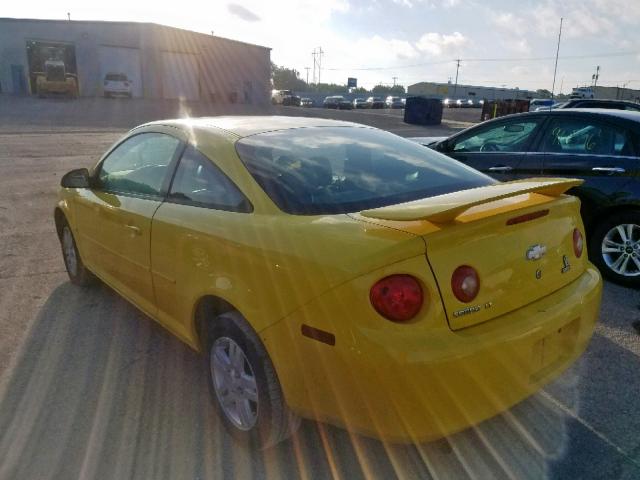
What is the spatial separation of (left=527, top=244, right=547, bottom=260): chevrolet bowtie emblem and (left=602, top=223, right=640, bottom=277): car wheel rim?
2.72 metres

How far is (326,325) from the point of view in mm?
1927

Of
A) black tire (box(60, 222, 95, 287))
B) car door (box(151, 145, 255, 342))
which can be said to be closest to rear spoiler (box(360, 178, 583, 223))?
car door (box(151, 145, 255, 342))

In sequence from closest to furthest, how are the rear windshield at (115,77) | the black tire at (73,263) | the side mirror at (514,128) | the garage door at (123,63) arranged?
the black tire at (73,263)
the side mirror at (514,128)
the rear windshield at (115,77)
the garage door at (123,63)

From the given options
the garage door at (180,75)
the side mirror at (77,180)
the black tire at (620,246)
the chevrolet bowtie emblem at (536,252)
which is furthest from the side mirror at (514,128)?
the garage door at (180,75)

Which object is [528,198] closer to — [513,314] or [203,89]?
[513,314]

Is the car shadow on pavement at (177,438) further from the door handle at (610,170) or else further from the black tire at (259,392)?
the door handle at (610,170)

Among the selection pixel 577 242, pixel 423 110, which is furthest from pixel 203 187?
pixel 423 110

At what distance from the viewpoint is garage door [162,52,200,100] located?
142 ft

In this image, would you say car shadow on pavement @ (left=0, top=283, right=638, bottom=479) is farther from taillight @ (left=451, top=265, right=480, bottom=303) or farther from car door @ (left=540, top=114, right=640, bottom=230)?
car door @ (left=540, top=114, right=640, bottom=230)

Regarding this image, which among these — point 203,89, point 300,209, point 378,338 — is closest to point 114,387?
point 300,209

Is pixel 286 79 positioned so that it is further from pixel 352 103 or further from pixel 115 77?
pixel 115 77

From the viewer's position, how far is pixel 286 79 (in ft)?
366

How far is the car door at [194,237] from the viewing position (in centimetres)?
238

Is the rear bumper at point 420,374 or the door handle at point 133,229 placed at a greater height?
the door handle at point 133,229
